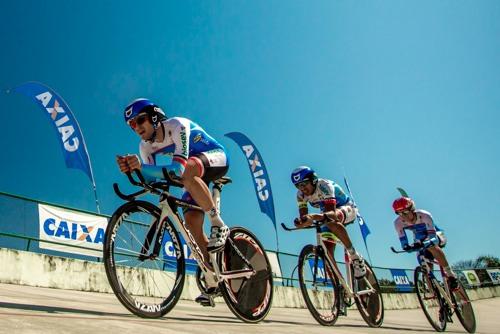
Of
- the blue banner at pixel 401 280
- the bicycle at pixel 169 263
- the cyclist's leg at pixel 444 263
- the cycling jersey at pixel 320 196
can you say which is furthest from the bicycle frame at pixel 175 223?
the blue banner at pixel 401 280

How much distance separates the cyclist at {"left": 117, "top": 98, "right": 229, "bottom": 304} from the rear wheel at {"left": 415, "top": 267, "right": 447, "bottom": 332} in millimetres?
5417

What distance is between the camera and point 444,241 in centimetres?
906

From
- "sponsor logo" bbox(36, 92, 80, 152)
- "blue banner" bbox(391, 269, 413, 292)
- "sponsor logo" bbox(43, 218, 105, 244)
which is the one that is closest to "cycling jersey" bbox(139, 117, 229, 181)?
"sponsor logo" bbox(43, 218, 105, 244)

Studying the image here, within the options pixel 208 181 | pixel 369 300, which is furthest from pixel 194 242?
pixel 369 300

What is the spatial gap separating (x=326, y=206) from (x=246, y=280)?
259 centimetres

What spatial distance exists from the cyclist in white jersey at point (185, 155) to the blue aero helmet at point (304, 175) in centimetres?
261

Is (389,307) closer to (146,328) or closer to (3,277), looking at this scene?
(3,277)

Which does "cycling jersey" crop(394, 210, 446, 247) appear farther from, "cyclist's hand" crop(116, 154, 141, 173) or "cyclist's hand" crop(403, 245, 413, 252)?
"cyclist's hand" crop(116, 154, 141, 173)

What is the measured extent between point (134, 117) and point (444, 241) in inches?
293

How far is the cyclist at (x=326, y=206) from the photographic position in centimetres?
675

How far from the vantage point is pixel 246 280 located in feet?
14.8

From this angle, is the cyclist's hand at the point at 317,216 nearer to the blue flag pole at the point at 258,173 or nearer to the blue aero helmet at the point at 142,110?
the blue aero helmet at the point at 142,110

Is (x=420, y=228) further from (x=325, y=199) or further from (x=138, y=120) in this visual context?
(x=138, y=120)

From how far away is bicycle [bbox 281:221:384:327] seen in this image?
6.07 meters
